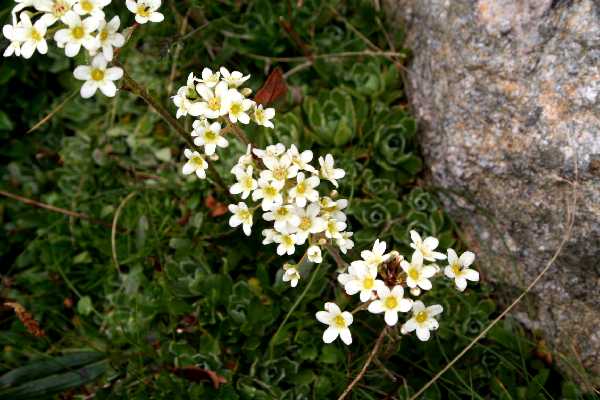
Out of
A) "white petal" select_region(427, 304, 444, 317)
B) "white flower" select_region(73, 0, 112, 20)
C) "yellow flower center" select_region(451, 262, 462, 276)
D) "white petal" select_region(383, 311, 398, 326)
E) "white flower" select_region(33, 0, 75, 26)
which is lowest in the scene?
"white petal" select_region(427, 304, 444, 317)

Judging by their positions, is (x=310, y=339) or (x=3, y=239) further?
(x=3, y=239)

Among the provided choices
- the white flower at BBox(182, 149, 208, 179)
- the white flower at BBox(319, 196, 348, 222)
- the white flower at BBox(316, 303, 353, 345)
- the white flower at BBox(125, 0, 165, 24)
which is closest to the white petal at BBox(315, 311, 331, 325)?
the white flower at BBox(316, 303, 353, 345)

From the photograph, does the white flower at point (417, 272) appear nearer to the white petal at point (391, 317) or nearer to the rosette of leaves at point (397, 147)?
the white petal at point (391, 317)

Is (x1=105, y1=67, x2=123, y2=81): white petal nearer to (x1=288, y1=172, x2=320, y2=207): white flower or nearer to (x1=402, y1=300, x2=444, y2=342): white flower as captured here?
(x1=288, y1=172, x2=320, y2=207): white flower

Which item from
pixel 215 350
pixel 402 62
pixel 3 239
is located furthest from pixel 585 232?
pixel 3 239

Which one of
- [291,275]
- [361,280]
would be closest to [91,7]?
[291,275]

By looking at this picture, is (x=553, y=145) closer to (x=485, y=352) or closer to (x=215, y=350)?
(x=485, y=352)

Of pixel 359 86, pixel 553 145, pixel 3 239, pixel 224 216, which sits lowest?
pixel 3 239

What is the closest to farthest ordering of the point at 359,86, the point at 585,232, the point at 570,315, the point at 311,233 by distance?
the point at 311,233 < the point at 585,232 < the point at 570,315 < the point at 359,86
